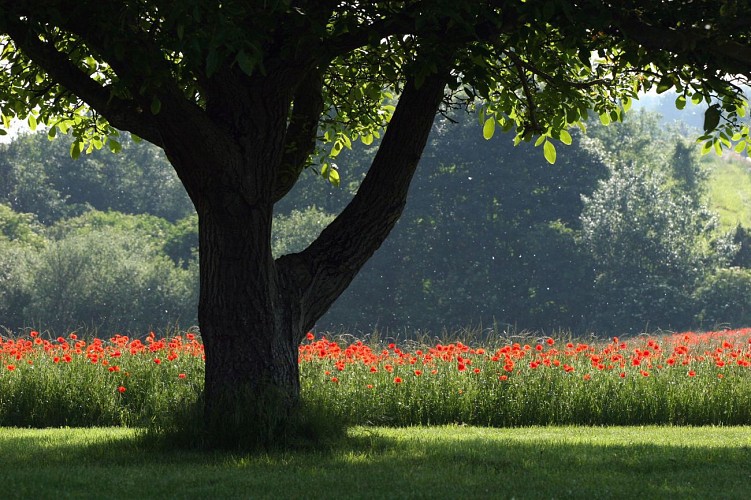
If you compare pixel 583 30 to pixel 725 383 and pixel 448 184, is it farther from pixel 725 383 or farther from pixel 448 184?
pixel 448 184

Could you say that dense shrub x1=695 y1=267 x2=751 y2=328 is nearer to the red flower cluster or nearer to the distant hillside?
the distant hillside

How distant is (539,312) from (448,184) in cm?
781

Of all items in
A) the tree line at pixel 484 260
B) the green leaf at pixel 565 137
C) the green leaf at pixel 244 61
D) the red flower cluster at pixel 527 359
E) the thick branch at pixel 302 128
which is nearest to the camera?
the green leaf at pixel 244 61

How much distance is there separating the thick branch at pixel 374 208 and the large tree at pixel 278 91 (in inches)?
0.4

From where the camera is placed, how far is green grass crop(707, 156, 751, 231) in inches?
2507

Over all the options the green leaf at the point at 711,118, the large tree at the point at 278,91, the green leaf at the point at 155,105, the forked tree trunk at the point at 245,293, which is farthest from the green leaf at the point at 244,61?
the green leaf at the point at 711,118

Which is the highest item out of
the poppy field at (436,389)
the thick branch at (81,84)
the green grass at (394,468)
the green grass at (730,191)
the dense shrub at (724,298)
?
the green grass at (730,191)

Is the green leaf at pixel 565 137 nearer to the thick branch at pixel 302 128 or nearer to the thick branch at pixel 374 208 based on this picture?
the thick branch at pixel 374 208

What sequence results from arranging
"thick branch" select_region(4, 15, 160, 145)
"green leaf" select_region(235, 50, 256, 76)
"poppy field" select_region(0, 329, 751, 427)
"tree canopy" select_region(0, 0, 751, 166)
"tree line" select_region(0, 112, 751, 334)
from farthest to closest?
"tree line" select_region(0, 112, 751, 334) → "poppy field" select_region(0, 329, 751, 427) → "thick branch" select_region(4, 15, 160, 145) → "tree canopy" select_region(0, 0, 751, 166) → "green leaf" select_region(235, 50, 256, 76)

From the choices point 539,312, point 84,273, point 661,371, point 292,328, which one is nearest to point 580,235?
point 539,312

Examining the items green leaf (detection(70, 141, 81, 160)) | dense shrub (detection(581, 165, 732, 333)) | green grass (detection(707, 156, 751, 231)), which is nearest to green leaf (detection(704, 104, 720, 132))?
green leaf (detection(70, 141, 81, 160))

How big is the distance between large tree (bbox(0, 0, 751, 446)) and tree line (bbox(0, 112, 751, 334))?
3785cm

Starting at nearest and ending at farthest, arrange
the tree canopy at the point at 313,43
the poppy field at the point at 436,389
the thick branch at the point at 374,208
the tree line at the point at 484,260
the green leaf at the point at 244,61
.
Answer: the green leaf at the point at 244,61 → the tree canopy at the point at 313,43 → the thick branch at the point at 374,208 → the poppy field at the point at 436,389 → the tree line at the point at 484,260

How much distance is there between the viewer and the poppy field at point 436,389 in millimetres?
11242
